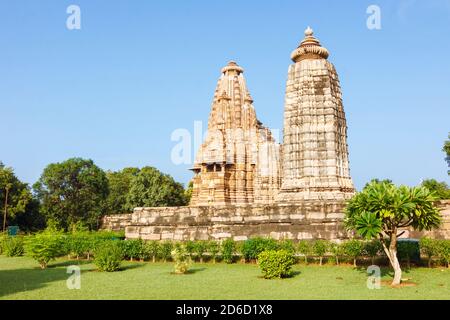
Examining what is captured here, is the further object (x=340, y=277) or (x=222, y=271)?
(x=222, y=271)

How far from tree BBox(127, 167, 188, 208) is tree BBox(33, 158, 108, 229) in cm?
420

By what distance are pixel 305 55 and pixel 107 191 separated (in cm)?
3866

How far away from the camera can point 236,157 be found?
38.7 metres

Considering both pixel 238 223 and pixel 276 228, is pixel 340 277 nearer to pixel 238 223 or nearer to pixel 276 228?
pixel 276 228

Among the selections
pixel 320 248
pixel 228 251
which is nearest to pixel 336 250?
pixel 320 248

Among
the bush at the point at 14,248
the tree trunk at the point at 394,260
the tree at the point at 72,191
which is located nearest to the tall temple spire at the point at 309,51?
the tree trunk at the point at 394,260

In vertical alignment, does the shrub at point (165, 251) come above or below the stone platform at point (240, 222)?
below

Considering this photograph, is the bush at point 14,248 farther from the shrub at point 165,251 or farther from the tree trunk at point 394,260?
the tree trunk at point 394,260

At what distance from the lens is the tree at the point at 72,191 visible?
162 feet

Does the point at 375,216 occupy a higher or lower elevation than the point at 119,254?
higher

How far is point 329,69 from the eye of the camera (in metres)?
21.0

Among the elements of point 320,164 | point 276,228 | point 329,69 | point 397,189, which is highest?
point 329,69

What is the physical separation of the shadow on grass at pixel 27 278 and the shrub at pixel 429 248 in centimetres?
1162
